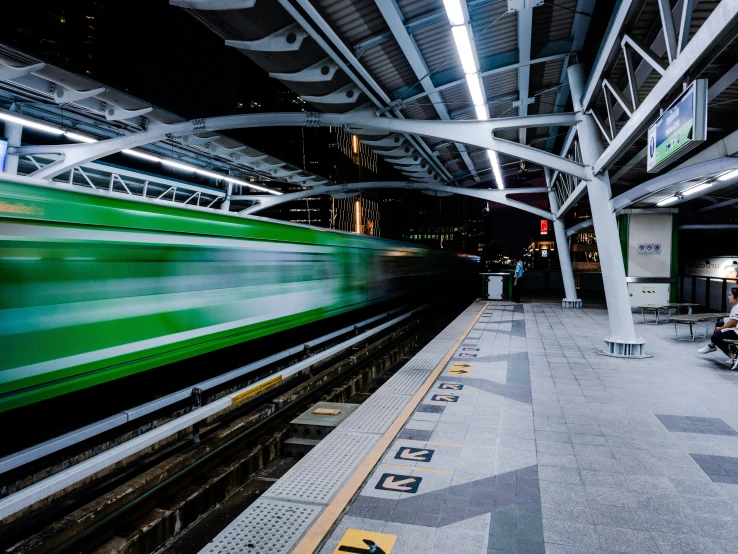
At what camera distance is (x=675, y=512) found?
3.16 m

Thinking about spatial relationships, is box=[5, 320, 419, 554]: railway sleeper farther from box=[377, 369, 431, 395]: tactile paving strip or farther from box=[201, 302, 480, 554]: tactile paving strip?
box=[377, 369, 431, 395]: tactile paving strip

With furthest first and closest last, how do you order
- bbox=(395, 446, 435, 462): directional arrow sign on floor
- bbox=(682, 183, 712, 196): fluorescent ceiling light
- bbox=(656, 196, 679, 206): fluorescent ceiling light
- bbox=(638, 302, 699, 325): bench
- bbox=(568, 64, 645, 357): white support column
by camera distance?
1. bbox=(656, 196, 679, 206): fluorescent ceiling light
2. bbox=(638, 302, 699, 325): bench
3. bbox=(682, 183, 712, 196): fluorescent ceiling light
4. bbox=(568, 64, 645, 357): white support column
5. bbox=(395, 446, 435, 462): directional arrow sign on floor

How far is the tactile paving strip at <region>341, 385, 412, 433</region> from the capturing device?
4797mm

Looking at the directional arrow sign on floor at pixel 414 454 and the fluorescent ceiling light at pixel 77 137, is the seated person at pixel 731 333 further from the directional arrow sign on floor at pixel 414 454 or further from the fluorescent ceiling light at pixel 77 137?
the fluorescent ceiling light at pixel 77 137

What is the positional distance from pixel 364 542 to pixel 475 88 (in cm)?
883

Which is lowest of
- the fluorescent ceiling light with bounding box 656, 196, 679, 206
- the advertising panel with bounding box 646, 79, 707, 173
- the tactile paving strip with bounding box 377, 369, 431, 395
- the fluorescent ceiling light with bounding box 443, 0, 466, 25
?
the tactile paving strip with bounding box 377, 369, 431, 395

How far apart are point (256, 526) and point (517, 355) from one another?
6.62m

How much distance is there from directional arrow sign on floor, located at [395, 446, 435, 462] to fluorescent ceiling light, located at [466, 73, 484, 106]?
693 cm

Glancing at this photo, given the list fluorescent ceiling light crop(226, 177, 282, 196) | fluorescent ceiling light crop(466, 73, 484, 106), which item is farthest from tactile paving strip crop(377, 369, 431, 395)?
fluorescent ceiling light crop(226, 177, 282, 196)

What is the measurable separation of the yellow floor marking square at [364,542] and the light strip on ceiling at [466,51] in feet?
20.0

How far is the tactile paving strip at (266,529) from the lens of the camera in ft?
9.19

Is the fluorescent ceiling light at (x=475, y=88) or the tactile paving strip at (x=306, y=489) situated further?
the fluorescent ceiling light at (x=475, y=88)

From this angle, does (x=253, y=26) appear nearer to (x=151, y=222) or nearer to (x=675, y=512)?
(x=151, y=222)

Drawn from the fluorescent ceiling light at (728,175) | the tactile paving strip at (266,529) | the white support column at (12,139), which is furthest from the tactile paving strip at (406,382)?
the white support column at (12,139)
